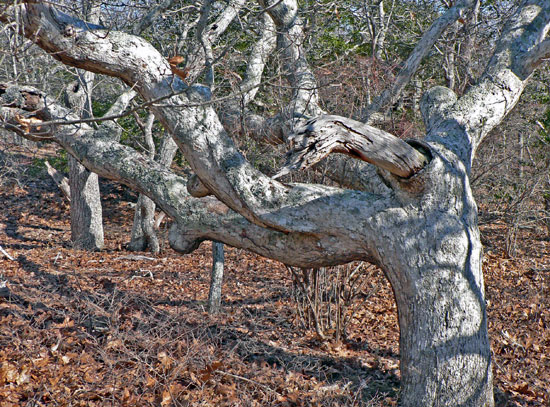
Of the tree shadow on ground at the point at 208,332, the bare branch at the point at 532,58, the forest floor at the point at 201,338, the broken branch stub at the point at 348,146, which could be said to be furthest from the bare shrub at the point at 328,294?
the bare branch at the point at 532,58

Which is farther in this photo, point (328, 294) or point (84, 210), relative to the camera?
point (84, 210)

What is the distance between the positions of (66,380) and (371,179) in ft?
10.8

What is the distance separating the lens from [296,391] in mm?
4359

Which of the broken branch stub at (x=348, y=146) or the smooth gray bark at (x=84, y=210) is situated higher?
the broken branch stub at (x=348, y=146)

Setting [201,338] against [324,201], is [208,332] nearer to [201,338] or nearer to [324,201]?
[201,338]

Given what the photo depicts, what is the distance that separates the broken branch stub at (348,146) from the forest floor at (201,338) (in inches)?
76.1

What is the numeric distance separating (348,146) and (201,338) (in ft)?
8.03

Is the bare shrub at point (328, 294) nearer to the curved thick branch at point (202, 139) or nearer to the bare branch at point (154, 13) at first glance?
the curved thick branch at point (202, 139)

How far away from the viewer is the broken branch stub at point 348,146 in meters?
3.23

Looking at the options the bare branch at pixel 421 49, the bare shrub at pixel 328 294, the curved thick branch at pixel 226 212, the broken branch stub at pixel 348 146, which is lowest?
the bare shrub at pixel 328 294

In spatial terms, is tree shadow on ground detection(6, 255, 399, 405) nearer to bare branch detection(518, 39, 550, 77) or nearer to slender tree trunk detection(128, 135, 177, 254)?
bare branch detection(518, 39, 550, 77)

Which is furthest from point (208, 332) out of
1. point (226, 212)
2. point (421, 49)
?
point (421, 49)

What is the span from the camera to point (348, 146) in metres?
3.43

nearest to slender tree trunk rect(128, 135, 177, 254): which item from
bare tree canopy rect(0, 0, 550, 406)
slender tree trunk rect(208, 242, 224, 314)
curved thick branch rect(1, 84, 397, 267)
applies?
slender tree trunk rect(208, 242, 224, 314)
